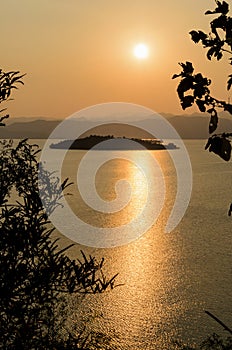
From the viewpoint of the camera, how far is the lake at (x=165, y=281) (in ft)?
125

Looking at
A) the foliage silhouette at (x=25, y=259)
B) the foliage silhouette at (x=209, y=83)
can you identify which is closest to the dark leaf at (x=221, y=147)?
the foliage silhouette at (x=209, y=83)

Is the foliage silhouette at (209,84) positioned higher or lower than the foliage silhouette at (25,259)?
higher

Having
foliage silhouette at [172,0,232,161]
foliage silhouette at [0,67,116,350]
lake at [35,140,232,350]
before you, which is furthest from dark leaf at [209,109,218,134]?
lake at [35,140,232,350]

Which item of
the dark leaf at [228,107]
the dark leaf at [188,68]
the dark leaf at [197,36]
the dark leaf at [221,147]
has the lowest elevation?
the dark leaf at [221,147]

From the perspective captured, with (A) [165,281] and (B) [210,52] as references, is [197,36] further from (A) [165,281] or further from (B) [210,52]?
(A) [165,281]

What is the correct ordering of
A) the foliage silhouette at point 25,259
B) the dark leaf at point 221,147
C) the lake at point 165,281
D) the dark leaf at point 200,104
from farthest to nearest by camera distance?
1. the lake at point 165,281
2. the foliage silhouette at point 25,259
3. the dark leaf at point 200,104
4. the dark leaf at point 221,147

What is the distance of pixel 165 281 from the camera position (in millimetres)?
50000

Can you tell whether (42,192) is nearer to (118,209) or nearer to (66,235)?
(66,235)

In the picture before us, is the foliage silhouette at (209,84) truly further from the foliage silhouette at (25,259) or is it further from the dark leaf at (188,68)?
the foliage silhouette at (25,259)

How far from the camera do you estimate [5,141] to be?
37.6 feet

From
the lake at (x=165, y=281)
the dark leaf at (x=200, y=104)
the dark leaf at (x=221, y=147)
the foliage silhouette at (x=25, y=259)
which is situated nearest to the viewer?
the dark leaf at (x=221, y=147)

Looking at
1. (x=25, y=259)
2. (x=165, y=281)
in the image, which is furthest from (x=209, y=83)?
(x=165, y=281)

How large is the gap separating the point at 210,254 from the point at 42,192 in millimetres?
48807

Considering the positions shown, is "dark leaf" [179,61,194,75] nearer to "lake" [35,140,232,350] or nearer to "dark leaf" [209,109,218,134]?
"dark leaf" [209,109,218,134]
